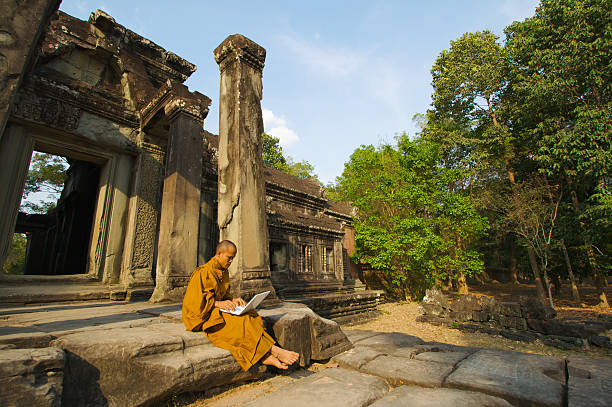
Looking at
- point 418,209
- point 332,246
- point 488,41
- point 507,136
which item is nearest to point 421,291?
point 418,209

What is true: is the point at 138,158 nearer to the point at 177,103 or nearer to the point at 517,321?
the point at 177,103

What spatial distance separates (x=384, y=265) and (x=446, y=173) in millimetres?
5064

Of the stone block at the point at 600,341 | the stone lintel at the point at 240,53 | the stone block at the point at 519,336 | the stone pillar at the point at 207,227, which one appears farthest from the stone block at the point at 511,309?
the stone lintel at the point at 240,53

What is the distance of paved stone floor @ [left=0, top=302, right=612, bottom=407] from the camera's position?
79.6 inches

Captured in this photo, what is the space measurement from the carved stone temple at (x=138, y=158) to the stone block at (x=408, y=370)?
6.39 feet

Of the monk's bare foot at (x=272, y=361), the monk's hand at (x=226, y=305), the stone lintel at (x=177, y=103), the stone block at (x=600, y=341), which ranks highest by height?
the stone lintel at (x=177, y=103)

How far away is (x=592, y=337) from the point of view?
21.5 ft

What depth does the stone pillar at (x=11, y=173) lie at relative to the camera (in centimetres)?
536

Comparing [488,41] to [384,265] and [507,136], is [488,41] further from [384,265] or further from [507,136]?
[384,265]

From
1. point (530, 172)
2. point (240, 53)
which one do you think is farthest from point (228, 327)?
point (530, 172)

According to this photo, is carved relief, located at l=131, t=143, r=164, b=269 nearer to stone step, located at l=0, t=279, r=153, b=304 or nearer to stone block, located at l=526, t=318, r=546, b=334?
Answer: stone step, located at l=0, t=279, r=153, b=304

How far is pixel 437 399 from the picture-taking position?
6.83 feet

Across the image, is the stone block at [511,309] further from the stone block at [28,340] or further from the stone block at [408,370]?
the stone block at [28,340]

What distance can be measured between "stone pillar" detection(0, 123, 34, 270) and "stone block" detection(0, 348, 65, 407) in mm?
5247
